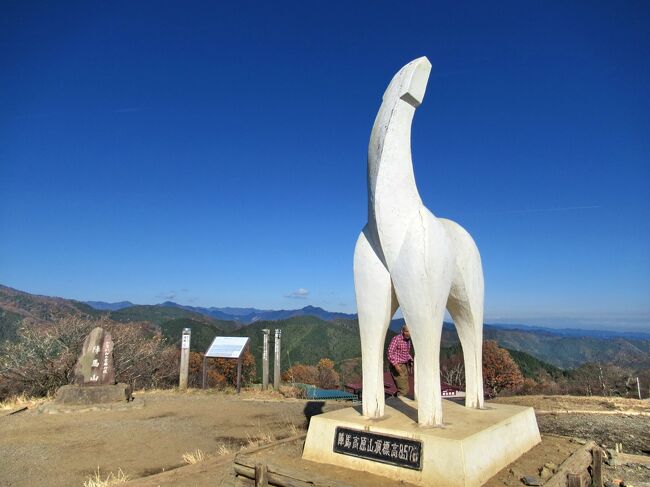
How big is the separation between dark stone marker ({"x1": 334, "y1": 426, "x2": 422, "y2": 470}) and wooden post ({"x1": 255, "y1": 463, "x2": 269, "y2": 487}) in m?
0.79

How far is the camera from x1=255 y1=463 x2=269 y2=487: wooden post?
415 centimetres

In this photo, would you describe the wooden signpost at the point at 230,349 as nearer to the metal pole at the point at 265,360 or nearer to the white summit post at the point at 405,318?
the metal pole at the point at 265,360

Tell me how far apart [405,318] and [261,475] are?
207 cm

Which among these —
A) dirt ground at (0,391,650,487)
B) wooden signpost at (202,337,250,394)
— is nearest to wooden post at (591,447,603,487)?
dirt ground at (0,391,650,487)

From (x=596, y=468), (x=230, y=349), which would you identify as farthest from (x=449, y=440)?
(x=230, y=349)

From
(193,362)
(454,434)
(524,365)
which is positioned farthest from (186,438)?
(524,365)

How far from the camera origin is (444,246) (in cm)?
479

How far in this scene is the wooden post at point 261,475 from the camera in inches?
163

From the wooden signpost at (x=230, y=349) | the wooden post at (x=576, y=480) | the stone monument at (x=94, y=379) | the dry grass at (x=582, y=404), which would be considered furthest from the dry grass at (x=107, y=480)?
the dry grass at (x=582, y=404)

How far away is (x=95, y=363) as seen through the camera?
32.5ft

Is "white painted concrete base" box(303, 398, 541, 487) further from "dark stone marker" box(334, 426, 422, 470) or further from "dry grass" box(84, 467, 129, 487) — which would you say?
"dry grass" box(84, 467, 129, 487)

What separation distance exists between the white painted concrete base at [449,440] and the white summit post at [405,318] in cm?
1

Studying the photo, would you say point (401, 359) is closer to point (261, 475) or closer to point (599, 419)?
point (261, 475)

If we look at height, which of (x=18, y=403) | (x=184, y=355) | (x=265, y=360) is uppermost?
(x=184, y=355)
